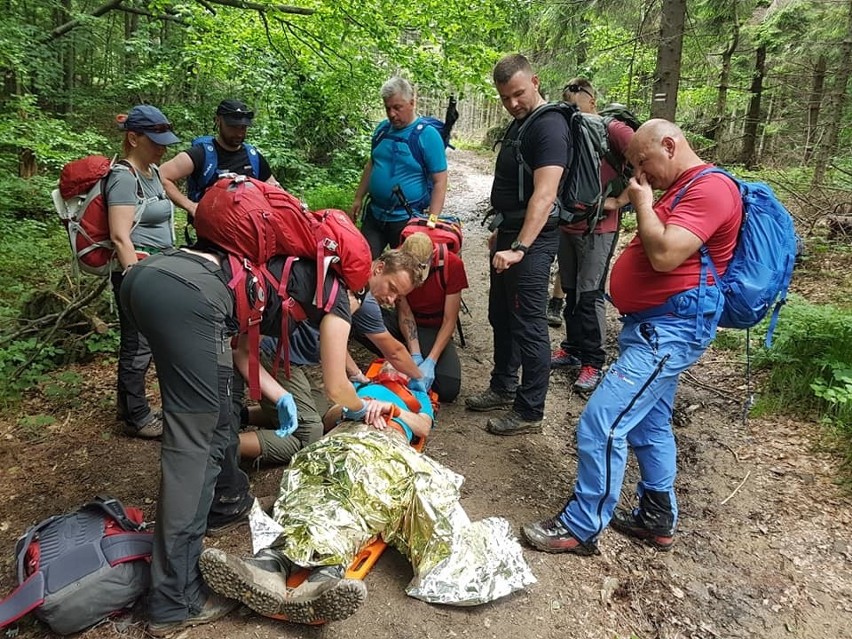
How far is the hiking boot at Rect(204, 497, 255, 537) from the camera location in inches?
114

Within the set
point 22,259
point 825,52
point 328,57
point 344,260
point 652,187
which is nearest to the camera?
point 344,260

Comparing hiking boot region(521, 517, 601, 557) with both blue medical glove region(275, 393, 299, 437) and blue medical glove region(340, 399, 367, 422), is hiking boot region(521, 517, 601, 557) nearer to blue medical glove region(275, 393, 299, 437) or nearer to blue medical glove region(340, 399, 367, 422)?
blue medical glove region(340, 399, 367, 422)

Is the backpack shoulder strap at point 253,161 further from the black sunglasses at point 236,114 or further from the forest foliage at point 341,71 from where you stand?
the forest foliage at point 341,71

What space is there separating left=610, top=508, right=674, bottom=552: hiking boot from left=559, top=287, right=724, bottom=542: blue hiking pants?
14.5 inches

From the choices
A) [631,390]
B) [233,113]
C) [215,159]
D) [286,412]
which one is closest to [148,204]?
[215,159]

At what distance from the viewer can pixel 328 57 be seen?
8.82 m

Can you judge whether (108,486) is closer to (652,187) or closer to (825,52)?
(652,187)

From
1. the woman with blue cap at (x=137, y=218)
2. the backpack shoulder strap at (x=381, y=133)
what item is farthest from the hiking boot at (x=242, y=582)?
→ the backpack shoulder strap at (x=381, y=133)

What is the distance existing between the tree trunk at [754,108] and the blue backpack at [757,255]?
38.0ft

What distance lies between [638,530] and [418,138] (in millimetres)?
3542

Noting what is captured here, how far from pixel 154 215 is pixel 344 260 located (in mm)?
2053

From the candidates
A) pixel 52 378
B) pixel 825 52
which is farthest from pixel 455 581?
pixel 825 52

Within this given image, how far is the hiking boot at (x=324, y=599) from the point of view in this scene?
6.61 ft

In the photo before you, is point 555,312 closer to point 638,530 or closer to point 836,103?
point 638,530
